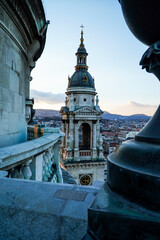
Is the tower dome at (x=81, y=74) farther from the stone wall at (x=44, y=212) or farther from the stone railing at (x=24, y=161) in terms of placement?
the stone wall at (x=44, y=212)

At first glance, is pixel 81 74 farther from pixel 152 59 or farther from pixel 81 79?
pixel 152 59

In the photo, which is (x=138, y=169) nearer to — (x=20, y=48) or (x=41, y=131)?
(x=20, y=48)

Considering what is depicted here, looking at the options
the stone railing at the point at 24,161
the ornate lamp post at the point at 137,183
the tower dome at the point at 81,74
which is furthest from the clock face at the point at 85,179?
the ornate lamp post at the point at 137,183

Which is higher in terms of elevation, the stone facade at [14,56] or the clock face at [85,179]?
the stone facade at [14,56]

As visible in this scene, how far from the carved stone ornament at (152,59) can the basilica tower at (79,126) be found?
22794 millimetres

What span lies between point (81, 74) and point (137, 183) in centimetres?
2608

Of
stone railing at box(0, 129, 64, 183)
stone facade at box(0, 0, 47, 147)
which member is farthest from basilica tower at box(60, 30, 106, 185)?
stone railing at box(0, 129, 64, 183)

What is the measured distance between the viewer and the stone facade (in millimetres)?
3748

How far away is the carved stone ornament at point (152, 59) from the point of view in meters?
1.21

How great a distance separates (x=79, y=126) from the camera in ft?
81.4

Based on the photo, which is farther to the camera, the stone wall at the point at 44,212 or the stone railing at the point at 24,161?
the stone railing at the point at 24,161

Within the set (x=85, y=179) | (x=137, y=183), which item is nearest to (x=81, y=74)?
(x=85, y=179)

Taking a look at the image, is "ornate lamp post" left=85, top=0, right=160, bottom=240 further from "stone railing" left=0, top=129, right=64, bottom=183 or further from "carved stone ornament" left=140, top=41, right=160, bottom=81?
"stone railing" left=0, top=129, right=64, bottom=183

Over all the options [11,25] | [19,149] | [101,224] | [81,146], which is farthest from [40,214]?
[81,146]
